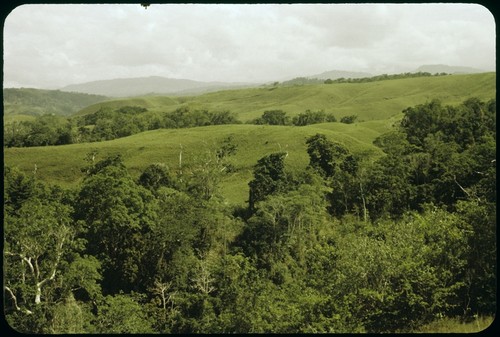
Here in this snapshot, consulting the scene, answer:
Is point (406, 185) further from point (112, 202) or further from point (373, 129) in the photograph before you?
point (373, 129)

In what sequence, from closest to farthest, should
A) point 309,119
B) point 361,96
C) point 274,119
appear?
point 309,119, point 274,119, point 361,96

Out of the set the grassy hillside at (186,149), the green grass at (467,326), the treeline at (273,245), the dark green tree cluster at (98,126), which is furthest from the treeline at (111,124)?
the green grass at (467,326)

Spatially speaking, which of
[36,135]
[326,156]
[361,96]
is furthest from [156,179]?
[361,96]

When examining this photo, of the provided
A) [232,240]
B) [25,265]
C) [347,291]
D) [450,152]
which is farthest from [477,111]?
[25,265]

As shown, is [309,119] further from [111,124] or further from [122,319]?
[122,319]

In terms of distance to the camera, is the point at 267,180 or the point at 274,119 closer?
the point at 267,180

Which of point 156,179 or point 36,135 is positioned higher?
point 36,135

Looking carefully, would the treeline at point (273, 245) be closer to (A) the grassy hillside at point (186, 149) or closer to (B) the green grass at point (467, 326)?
(B) the green grass at point (467, 326)
